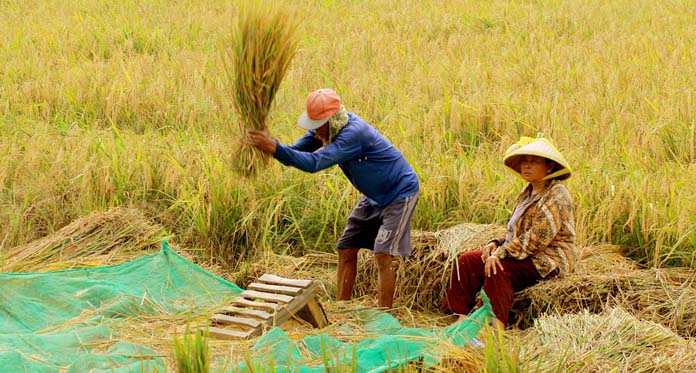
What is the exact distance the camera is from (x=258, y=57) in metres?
3.64

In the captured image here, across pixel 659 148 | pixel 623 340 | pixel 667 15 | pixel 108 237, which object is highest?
pixel 667 15

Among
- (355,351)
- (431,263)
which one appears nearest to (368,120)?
(431,263)

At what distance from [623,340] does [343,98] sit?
13.1 ft

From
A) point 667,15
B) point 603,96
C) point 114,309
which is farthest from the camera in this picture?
point 667,15

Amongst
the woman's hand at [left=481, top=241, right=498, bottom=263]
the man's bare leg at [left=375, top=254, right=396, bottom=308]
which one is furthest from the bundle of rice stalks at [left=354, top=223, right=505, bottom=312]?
the woman's hand at [left=481, top=241, right=498, bottom=263]

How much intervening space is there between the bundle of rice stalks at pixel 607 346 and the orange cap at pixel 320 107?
130cm

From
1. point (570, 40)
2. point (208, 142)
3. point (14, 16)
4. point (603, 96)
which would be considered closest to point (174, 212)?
point (208, 142)

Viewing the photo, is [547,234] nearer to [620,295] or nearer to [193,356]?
[620,295]

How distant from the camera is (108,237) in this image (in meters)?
4.71

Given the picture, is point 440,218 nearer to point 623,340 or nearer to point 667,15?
point 623,340

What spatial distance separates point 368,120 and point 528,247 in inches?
106

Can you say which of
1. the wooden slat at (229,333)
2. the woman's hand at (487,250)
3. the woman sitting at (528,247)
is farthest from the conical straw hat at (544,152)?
the wooden slat at (229,333)

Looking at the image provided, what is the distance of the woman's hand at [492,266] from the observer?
376 centimetres

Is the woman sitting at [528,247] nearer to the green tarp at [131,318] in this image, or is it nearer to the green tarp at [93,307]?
the green tarp at [131,318]
